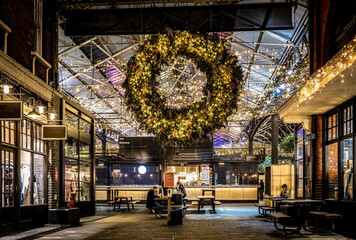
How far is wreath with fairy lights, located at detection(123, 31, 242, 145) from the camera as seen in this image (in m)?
9.01

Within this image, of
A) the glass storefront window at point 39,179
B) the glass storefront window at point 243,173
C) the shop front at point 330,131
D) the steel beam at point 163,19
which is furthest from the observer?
the glass storefront window at point 243,173

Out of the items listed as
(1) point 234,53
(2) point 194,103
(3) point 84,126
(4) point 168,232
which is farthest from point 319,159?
(3) point 84,126

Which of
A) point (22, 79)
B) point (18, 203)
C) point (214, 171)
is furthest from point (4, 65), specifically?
point (214, 171)

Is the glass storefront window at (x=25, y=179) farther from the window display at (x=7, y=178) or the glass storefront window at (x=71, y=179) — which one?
the glass storefront window at (x=71, y=179)

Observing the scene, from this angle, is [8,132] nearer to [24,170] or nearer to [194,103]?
[24,170]

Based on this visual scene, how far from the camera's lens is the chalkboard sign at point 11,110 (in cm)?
742

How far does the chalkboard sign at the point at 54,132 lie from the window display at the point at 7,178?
1.33 metres

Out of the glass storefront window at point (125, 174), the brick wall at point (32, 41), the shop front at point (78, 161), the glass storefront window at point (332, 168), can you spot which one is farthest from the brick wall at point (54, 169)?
the glass storefront window at point (125, 174)

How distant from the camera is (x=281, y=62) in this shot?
1769cm

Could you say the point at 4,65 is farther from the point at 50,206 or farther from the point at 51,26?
the point at 50,206

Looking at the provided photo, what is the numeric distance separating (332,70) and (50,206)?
330 inches

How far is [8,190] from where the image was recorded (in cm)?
921

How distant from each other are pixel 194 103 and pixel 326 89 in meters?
2.81

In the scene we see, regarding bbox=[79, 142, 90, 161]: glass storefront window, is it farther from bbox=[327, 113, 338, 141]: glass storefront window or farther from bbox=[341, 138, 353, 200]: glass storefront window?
bbox=[341, 138, 353, 200]: glass storefront window
